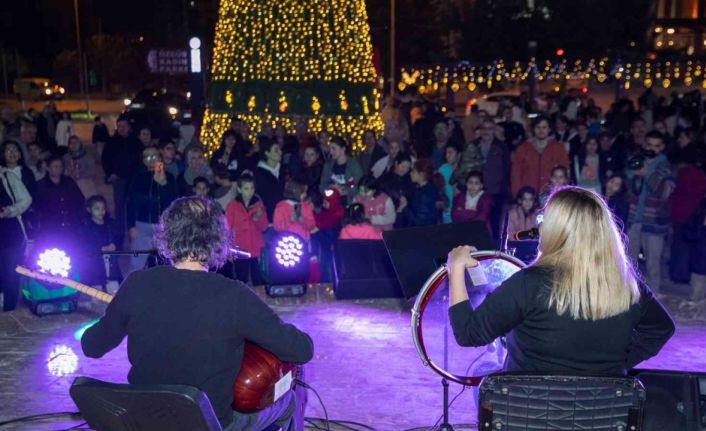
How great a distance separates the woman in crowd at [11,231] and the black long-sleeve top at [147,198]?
1.08m

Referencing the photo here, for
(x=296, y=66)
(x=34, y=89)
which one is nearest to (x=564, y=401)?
(x=296, y=66)

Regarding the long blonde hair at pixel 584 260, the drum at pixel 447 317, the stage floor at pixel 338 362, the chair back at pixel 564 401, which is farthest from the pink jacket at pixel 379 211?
the chair back at pixel 564 401

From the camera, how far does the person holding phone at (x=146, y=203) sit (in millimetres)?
9164

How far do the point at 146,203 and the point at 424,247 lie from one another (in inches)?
196

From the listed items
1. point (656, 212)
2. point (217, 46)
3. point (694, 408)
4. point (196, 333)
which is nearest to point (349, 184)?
point (656, 212)

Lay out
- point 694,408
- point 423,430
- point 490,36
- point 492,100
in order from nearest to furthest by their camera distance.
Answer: point 694,408 < point 423,430 < point 492,100 < point 490,36

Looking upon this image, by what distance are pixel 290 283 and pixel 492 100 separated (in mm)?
23723

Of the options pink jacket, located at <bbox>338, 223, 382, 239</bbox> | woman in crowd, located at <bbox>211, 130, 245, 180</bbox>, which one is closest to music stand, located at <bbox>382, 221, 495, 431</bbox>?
pink jacket, located at <bbox>338, 223, 382, 239</bbox>

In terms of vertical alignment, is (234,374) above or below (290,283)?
above

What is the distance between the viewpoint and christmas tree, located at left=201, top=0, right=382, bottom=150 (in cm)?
1362

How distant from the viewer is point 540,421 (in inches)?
131

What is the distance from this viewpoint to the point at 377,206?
9.39 meters

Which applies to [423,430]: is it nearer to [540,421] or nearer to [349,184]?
[540,421]

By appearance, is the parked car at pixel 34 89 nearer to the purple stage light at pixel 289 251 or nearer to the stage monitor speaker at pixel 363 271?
the purple stage light at pixel 289 251
